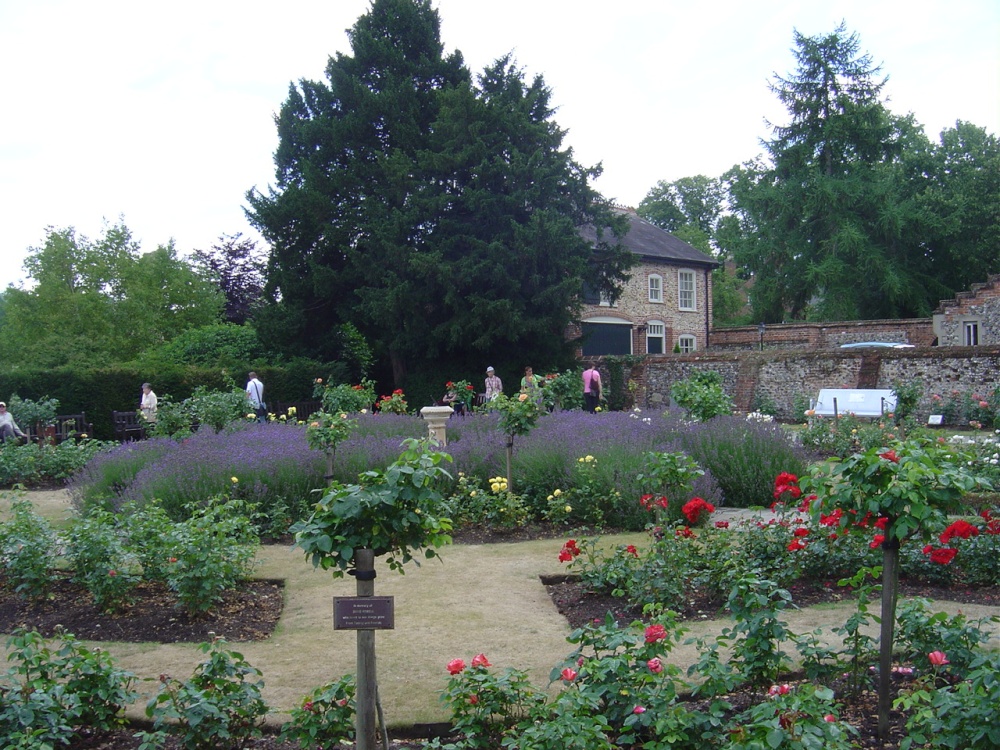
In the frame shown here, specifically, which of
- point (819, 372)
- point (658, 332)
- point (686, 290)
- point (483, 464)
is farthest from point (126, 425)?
point (686, 290)

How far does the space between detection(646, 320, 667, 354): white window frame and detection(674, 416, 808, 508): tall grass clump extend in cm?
2290

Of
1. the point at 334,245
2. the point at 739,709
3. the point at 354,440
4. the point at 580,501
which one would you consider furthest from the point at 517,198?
the point at 739,709

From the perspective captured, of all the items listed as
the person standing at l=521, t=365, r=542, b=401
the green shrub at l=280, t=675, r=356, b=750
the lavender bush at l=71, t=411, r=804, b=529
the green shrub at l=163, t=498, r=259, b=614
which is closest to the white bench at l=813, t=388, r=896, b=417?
the lavender bush at l=71, t=411, r=804, b=529

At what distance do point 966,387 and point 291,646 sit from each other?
18598 millimetres

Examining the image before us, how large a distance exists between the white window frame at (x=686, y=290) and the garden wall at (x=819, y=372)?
8438 millimetres

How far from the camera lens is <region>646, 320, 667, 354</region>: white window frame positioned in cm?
3259

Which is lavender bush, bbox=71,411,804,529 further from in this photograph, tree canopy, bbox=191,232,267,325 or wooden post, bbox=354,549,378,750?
tree canopy, bbox=191,232,267,325

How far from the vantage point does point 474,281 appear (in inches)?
920

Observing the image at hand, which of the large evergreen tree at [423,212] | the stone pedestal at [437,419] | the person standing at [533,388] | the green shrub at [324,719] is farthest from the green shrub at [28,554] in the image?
the large evergreen tree at [423,212]

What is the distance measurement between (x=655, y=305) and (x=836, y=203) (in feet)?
28.2

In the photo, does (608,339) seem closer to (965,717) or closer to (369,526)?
(369,526)

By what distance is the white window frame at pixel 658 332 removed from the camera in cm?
3259

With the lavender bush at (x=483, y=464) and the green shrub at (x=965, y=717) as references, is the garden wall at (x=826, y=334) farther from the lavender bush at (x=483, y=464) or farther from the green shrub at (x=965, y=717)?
the green shrub at (x=965, y=717)

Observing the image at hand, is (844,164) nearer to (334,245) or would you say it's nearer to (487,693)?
(334,245)
